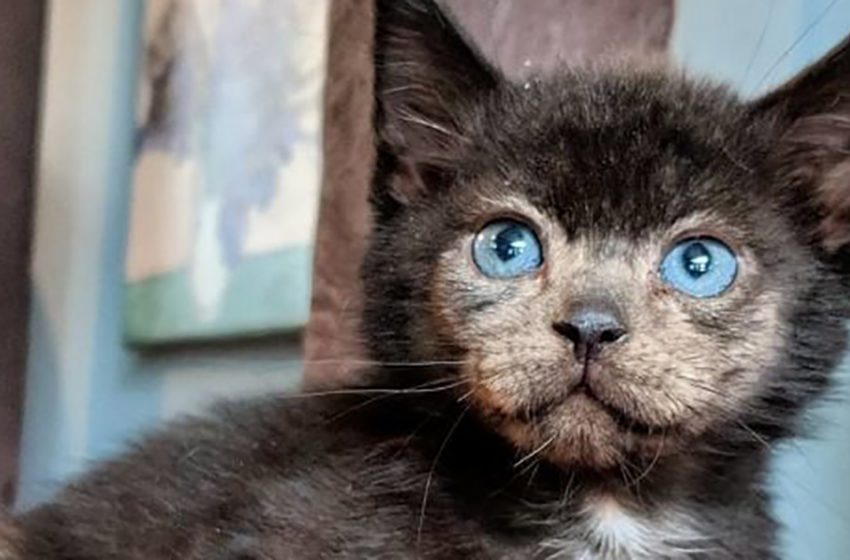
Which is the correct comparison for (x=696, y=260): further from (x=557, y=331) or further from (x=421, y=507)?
(x=421, y=507)

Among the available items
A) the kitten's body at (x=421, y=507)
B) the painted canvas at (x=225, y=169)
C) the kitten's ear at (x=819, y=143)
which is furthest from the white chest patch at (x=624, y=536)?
the painted canvas at (x=225, y=169)

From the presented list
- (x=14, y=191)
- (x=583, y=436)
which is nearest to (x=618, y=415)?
(x=583, y=436)

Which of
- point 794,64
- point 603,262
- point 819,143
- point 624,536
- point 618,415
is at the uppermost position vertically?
point 794,64

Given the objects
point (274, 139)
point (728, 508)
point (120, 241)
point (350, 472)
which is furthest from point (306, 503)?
point (120, 241)

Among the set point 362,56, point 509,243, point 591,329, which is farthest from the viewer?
point 362,56

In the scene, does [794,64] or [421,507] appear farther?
[794,64]

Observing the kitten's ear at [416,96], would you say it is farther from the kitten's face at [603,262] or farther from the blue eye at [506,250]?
the blue eye at [506,250]
